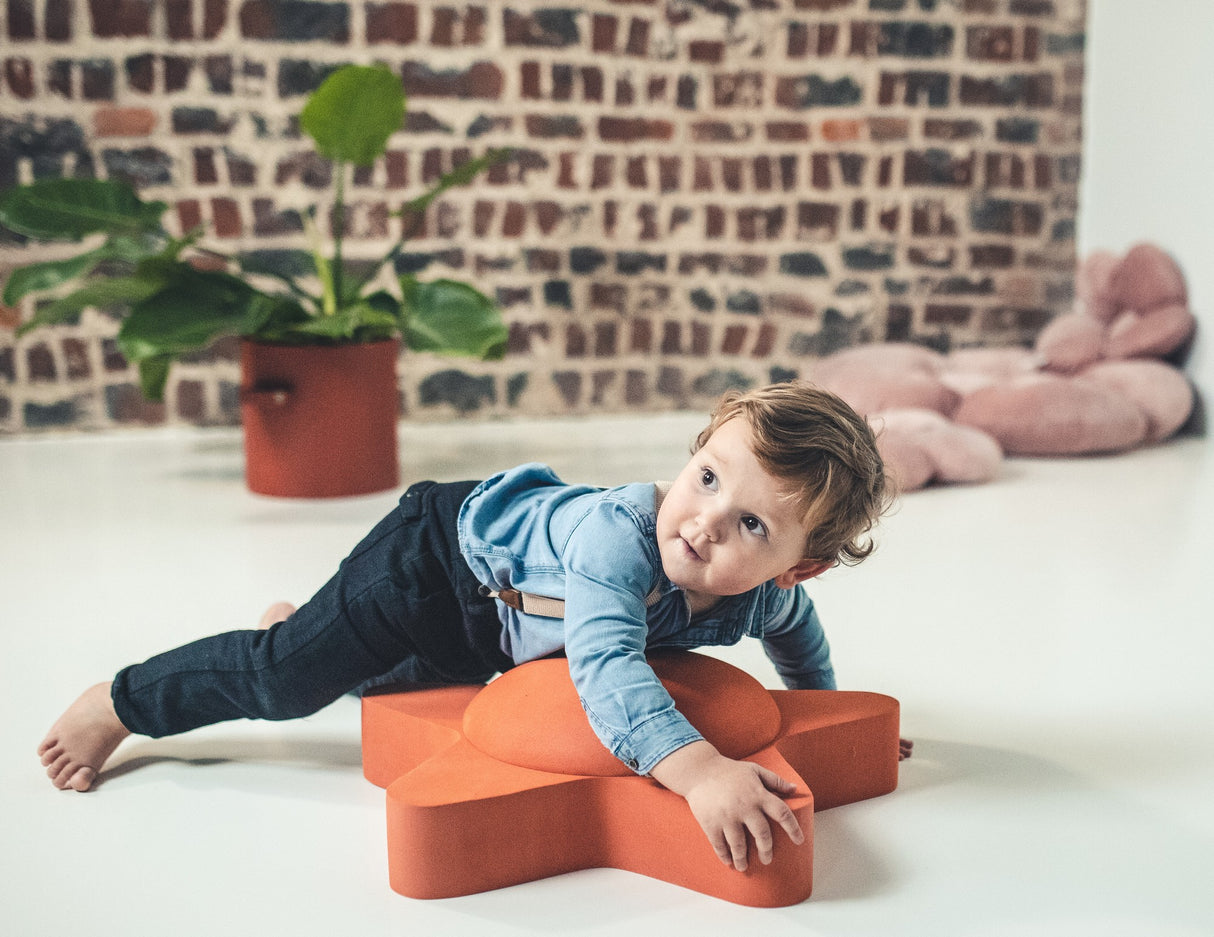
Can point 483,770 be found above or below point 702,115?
below

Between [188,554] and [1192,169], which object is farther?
[1192,169]

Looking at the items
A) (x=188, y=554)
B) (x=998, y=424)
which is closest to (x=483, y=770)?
(x=188, y=554)

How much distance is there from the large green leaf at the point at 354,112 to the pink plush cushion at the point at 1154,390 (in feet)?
6.60

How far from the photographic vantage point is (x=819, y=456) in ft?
4.10

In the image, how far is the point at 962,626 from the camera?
6.64 ft

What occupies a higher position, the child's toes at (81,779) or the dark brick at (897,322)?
the dark brick at (897,322)

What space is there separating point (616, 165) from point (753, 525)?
102 inches

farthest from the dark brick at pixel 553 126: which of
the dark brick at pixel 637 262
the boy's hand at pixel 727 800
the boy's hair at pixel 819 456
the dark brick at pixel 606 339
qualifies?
the boy's hand at pixel 727 800

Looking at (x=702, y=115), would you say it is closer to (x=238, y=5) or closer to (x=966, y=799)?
(x=238, y=5)

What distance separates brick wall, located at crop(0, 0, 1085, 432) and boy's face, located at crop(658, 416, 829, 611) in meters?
2.46

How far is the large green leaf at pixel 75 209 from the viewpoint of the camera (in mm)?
2619

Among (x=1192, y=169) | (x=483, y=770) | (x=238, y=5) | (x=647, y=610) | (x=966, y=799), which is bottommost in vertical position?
(x=966, y=799)

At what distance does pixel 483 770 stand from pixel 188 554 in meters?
1.36

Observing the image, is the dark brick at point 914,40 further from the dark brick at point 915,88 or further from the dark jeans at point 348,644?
the dark jeans at point 348,644
